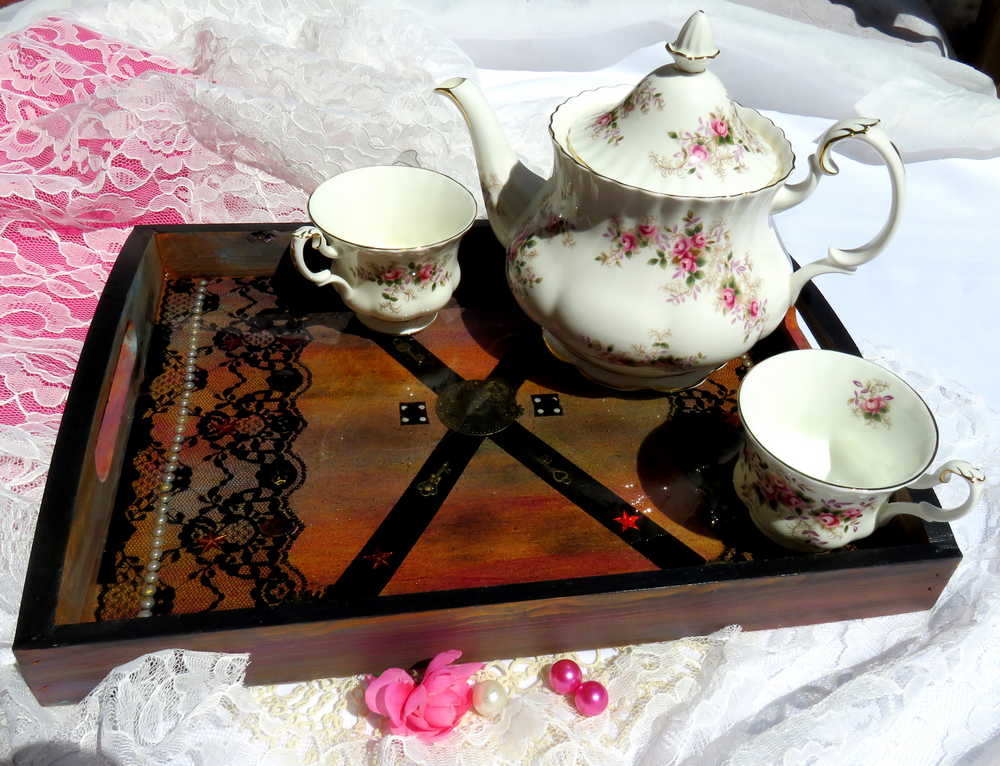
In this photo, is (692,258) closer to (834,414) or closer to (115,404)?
(834,414)

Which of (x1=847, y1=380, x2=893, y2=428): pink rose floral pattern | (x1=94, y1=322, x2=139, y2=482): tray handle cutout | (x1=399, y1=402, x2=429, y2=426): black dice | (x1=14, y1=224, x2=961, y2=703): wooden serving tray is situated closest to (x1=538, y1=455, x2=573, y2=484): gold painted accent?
(x1=14, y1=224, x2=961, y2=703): wooden serving tray

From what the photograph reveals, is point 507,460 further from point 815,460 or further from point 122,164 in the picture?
point 122,164

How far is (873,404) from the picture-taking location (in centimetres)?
69

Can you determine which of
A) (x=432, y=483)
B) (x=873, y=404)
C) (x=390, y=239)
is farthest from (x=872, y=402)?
(x=390, y=239)

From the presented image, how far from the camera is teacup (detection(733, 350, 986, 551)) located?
61 centimetres

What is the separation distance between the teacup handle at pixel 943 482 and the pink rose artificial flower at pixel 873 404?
83 millimetres

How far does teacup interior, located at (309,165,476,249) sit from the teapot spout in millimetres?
68

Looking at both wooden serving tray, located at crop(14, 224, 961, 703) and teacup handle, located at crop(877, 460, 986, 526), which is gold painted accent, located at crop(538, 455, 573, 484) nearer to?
wooden serving tray, located at crop(14, 224, 961, 703)

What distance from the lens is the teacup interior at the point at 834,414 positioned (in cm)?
68

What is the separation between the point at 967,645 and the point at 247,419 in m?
0.60

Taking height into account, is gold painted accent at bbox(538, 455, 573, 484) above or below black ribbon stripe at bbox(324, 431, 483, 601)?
above

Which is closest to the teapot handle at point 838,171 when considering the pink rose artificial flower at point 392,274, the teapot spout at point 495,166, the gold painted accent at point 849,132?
the gold painted accent at point 849,132

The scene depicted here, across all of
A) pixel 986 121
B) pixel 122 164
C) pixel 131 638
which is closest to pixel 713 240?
pixel 131 638

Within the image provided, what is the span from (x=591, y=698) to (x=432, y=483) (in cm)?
20
